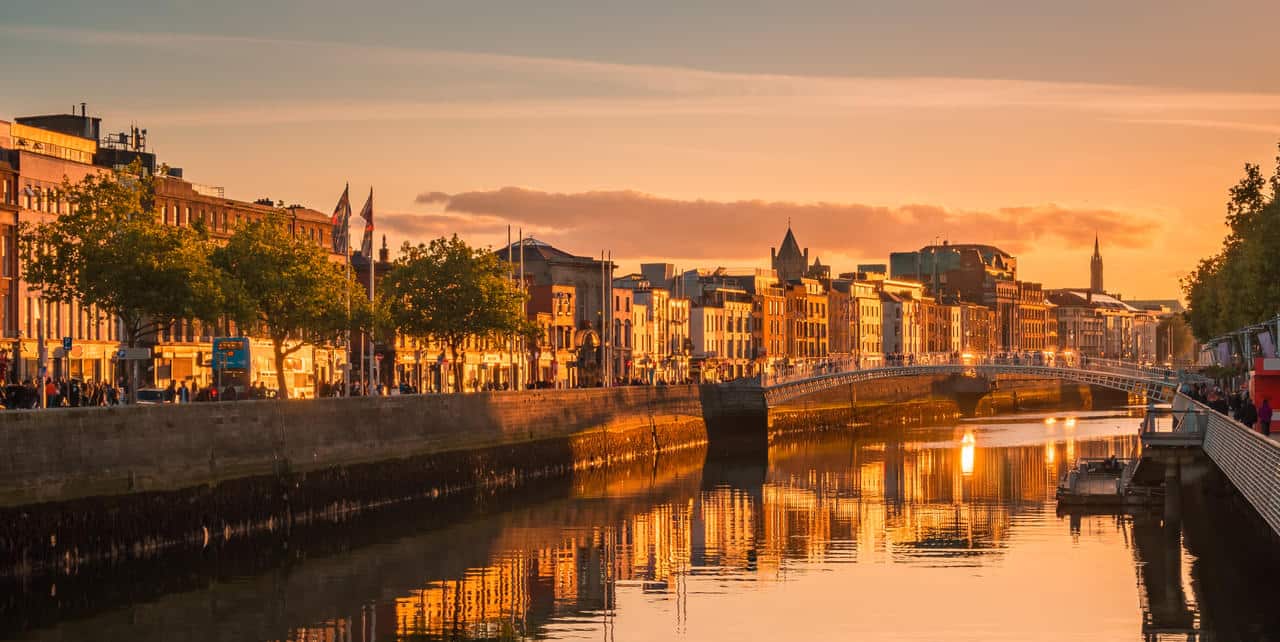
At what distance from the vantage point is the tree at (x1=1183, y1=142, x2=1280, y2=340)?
6869cm

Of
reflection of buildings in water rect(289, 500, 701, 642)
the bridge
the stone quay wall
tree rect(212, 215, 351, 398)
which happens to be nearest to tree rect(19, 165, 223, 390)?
tree rect(212, 215, 351, 398)

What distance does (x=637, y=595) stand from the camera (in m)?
45.3

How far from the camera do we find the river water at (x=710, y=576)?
40.0 m

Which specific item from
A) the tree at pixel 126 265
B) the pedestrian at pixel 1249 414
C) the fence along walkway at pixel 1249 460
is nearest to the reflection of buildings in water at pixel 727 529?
the fence along walkway at pixel 1249 460

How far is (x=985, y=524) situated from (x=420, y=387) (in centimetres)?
5168

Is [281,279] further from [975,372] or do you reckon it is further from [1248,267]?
[975,372]

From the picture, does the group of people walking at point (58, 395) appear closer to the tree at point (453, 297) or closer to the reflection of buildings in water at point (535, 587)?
the reflection of buildings in water at point (535, 587)

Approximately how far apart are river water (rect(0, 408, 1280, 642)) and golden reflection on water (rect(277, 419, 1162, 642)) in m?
0.12

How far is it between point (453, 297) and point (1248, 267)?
113ft

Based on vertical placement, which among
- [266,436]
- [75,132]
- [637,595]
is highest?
[75,132]

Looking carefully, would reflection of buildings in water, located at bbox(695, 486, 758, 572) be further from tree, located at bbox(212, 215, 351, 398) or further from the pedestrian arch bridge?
the pedestrian arch bridge

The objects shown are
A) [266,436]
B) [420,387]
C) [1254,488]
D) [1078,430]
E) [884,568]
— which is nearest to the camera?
[1254,488]

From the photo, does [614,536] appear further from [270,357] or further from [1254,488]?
[270,357]

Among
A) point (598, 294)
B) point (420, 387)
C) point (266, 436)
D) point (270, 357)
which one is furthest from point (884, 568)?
point (598, 294)
